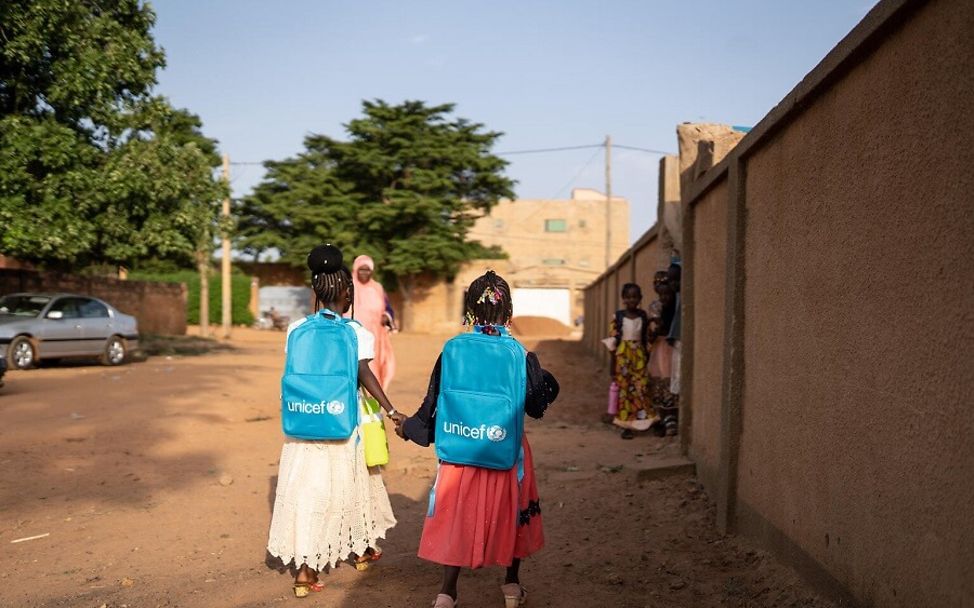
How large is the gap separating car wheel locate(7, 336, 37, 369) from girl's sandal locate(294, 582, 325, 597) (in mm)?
12903

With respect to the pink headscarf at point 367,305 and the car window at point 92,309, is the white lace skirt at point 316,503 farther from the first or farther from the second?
the car window at point 92,309

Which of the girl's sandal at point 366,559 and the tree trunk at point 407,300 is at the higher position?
the tree trunk at point 407,300

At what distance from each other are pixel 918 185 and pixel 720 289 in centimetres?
300

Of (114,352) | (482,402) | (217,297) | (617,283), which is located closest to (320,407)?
(482,402)

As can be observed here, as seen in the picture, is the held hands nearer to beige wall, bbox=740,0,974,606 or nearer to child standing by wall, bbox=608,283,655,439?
beige wall, bbox=740,0,974,606

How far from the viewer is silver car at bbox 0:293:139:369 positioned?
15.0m

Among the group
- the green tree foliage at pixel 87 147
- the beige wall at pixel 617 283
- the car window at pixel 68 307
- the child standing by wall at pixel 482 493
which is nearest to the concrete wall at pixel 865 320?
the child standing by wall at pixel 482 493

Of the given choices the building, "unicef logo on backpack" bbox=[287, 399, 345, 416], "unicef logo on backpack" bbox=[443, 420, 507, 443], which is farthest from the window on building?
"unicef logo on backpack" bbox=[443, 420, 507, 443]

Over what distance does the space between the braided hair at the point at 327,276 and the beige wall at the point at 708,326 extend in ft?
7.99

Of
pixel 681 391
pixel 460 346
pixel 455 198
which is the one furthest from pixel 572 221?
pixel 460 346

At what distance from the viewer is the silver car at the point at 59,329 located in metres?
15.0

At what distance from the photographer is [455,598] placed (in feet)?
12.5

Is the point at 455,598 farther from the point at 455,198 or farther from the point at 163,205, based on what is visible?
the point at 455,198

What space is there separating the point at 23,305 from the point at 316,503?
45.3 feet
